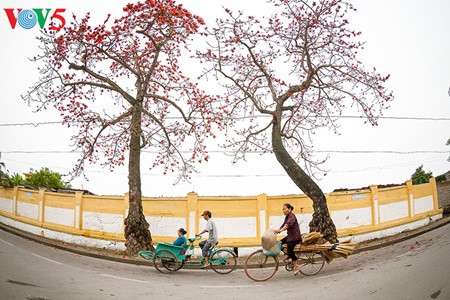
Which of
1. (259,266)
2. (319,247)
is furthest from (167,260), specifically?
(319,247)

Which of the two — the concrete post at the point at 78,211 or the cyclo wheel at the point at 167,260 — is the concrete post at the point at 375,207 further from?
the concrete post at the point at 78,211

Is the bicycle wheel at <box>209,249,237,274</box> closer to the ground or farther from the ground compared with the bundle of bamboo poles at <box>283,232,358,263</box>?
closer to the ground

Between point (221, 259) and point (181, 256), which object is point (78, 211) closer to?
point (181, 256)

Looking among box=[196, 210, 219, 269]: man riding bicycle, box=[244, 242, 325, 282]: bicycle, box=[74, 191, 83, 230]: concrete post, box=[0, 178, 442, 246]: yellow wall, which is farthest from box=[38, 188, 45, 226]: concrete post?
box=[244, 242, 325, 282]: bicycle

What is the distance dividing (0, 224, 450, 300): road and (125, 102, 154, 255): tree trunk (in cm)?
213

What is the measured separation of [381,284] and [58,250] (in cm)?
1167

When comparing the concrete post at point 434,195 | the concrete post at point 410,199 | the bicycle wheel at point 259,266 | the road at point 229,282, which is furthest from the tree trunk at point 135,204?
the concrete post at point 434,195

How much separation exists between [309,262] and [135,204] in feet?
21.5

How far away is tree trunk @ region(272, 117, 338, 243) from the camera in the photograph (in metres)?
11.5

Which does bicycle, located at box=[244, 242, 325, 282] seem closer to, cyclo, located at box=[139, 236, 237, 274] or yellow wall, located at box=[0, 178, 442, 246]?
cyclo, located at box=[139, 236, 237, 274]

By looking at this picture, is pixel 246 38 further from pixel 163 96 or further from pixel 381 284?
pixel 381 284

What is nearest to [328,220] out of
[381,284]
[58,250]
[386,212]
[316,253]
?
[316,253]

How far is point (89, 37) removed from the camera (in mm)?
10453

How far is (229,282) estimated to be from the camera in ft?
25.7
